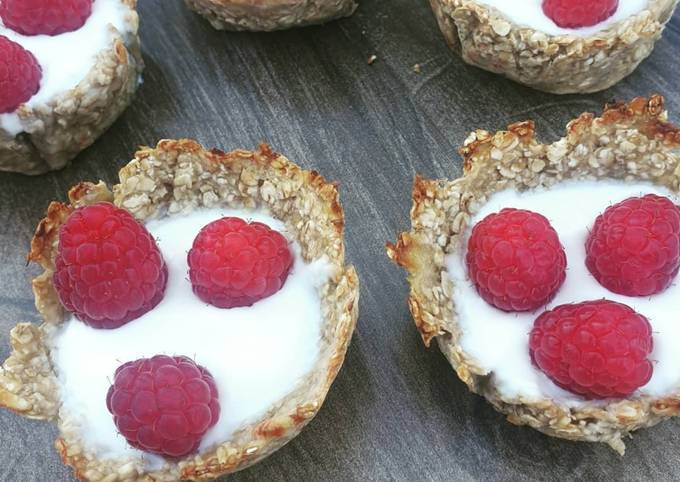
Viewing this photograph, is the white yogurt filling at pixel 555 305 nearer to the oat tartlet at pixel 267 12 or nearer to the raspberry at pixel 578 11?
the raspberry at pixel 578 11

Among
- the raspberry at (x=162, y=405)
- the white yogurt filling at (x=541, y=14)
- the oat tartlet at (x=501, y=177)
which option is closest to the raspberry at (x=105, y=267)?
the raspberry at (x=162, y=405)

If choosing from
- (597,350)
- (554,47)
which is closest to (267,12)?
(554,47)

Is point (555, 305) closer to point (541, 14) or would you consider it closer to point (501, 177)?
point (501, 177)

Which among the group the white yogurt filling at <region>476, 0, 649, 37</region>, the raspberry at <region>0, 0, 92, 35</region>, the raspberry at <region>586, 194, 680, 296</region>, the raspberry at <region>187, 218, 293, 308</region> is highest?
the white yogurt filling at <region>476, 0, 649, 37</region>

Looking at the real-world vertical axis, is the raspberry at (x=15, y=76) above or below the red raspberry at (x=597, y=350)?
above

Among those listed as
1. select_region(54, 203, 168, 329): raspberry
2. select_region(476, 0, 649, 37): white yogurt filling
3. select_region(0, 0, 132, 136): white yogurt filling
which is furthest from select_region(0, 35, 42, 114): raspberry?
select_region(476, 0, 649, 37): white yogurt filling

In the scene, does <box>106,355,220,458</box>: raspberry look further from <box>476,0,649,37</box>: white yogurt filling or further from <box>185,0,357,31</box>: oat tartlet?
<box>476,0,649,37</box>: white yogurt filling
